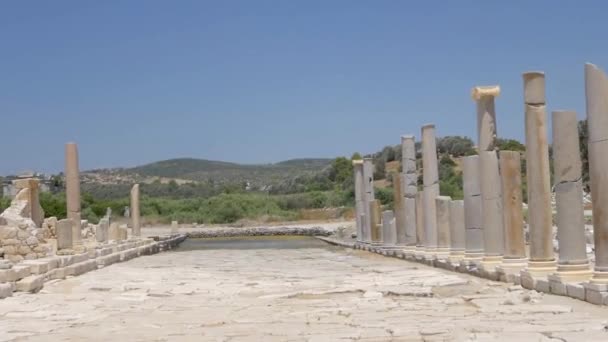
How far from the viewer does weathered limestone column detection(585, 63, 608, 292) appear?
10.6 meters

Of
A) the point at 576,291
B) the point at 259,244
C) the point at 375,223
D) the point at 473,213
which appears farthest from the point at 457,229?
the point at 259,244

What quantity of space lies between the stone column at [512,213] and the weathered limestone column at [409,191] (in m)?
9.17

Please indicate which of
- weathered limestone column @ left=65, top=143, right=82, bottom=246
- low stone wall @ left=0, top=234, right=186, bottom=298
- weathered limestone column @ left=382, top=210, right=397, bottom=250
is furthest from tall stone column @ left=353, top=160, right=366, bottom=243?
weathered limestone column @ left=65, top=143, right=82, bottom=246

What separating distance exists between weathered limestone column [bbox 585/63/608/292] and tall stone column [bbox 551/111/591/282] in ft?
2.67

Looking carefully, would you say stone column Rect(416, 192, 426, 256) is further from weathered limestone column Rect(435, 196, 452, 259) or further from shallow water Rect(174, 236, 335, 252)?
shallow water Rect(174, 236, 335, 252)

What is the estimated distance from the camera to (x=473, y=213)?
16922 mm

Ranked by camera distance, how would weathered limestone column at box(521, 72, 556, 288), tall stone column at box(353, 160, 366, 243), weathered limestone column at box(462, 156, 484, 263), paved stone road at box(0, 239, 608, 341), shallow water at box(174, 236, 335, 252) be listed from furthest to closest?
shallow water at box(174, 236, 335, 252) → tall stone column at box(353, 160, 366, 243) → weathered limestone column at box(462, 156, 484, 263) → weathered limestone column at box(521, 72, 556, 288) → paved stone road at box(0, 239, 608, 341)

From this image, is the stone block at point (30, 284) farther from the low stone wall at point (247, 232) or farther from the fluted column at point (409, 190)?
the low stone wall at point (247, 232)

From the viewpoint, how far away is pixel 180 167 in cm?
15862

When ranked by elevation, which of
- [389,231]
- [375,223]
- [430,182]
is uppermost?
[430,182]

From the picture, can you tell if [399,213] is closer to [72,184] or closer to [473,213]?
[473,213]

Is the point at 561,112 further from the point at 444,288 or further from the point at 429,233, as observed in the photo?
the point at 429,233

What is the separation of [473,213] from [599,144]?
251 inches

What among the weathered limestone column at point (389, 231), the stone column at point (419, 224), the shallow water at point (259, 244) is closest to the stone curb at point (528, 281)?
the stone column at point (419, 224)
